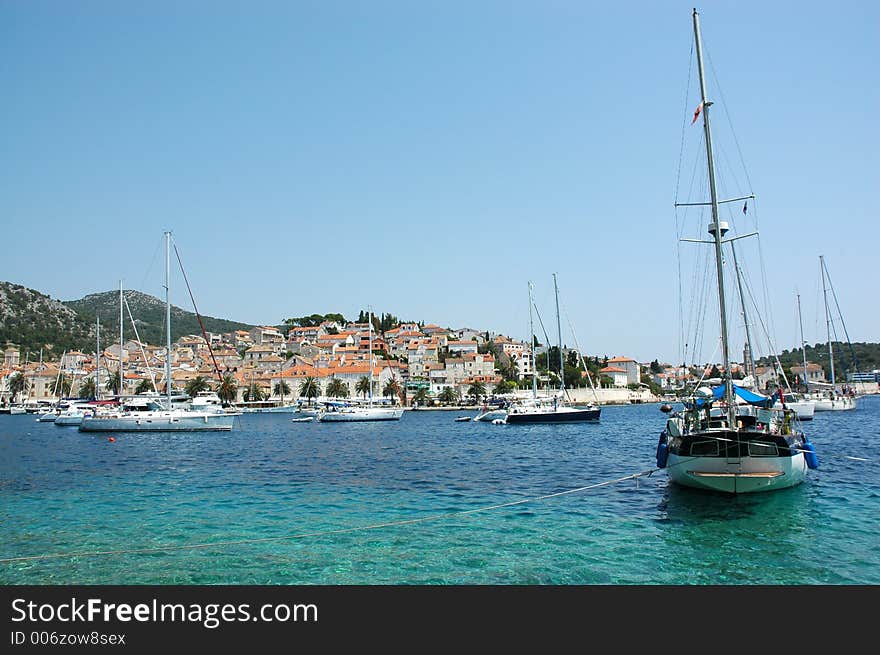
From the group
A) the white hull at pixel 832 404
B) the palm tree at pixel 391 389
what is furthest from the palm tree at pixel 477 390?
the white hull at pixel 832 404

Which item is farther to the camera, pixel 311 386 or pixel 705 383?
pixel 311 386

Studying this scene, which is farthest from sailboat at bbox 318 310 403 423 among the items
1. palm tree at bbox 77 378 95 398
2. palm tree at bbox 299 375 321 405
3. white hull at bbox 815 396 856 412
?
palm tree at bbox 77 378 95 398

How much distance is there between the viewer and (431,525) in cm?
1455

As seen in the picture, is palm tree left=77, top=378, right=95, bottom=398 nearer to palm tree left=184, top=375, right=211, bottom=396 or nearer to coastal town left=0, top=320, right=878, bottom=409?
coastal town left=0, top=320, right=878, bottom=409

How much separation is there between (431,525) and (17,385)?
13308 cm

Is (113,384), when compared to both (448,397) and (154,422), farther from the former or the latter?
(154,422)

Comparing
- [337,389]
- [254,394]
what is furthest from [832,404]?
[254,394]
